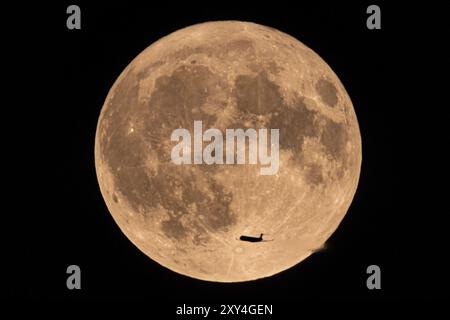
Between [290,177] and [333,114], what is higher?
[333,114]

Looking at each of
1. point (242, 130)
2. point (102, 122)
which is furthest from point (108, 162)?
point (242, 130)

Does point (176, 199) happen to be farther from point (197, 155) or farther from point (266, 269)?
point (266, 269)

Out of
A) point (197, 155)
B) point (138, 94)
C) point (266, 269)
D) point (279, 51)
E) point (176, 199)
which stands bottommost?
point (266, 269)

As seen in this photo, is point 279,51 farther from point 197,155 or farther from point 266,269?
point 266,269

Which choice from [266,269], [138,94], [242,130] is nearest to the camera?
[242,130]

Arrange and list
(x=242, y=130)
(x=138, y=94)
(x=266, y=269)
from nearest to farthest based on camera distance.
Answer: (x=242, y=130) → (x=138, y=94) → (x=266, y=269)

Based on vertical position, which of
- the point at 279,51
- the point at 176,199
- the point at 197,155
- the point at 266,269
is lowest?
the point at 266,269

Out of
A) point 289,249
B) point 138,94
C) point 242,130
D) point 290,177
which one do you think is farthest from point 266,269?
point 138,94

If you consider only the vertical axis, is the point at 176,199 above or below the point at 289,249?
above

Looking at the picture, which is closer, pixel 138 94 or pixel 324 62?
pixel 138 94
